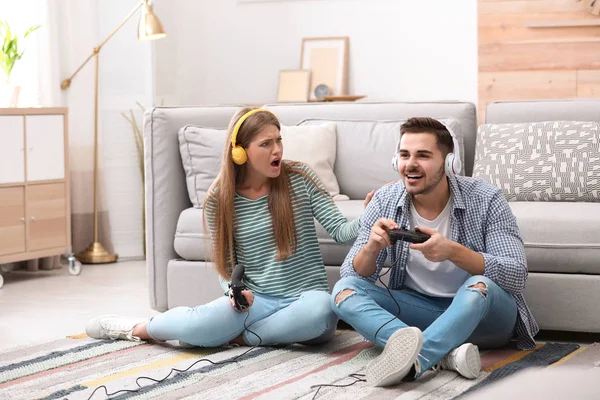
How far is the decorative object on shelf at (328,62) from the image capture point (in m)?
5.04

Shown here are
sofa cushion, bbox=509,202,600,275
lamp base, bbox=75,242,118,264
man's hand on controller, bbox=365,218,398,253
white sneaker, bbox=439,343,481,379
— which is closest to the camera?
white sneaker, bbox=439,343,481,379

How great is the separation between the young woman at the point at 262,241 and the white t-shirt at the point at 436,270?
0.71ft

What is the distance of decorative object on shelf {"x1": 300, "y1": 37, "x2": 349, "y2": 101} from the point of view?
5039 mm

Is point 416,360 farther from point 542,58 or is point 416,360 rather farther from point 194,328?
point 542,58

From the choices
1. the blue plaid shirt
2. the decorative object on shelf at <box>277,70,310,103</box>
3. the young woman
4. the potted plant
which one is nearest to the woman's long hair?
the young woman

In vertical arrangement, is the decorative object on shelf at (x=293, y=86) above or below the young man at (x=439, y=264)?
above

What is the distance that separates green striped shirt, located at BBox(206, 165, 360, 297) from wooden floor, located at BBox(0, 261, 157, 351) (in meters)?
0.71

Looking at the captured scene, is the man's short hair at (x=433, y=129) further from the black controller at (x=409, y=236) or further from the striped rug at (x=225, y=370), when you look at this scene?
the striped rug at (x=225, y=370)

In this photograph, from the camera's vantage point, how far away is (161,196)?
3.24 m

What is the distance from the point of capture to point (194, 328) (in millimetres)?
2537

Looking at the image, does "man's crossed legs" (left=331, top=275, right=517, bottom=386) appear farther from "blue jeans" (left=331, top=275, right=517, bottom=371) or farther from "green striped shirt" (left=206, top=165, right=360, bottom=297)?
"green striped shirt" (left=206, top=165, right=360, bottom=297)

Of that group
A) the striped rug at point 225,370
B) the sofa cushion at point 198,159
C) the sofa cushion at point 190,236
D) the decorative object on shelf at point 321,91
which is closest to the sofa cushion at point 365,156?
the sofa cushion at point 198,159

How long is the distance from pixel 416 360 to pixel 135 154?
303 cm

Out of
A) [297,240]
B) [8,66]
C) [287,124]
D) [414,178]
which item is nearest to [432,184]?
[414,178]
